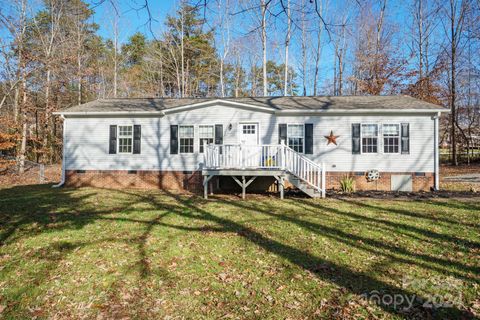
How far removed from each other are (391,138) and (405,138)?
0.57m

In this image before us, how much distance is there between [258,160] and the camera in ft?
38.7

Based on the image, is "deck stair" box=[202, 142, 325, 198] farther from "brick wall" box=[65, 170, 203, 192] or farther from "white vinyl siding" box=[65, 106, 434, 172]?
"brick wall" box=[65, 170, 203, 192]

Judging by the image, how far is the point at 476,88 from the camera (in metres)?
30.5

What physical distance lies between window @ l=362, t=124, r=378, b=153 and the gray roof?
2.88ft

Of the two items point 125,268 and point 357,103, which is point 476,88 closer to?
point 357,103

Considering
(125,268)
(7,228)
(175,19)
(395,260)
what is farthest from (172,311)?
(175,19)

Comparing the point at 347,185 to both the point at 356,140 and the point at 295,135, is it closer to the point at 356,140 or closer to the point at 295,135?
the point at 356,140

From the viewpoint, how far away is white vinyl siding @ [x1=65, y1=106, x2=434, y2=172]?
13055mm

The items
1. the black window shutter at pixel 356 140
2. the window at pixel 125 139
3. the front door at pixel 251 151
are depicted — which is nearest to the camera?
the front door at pixel 251 151

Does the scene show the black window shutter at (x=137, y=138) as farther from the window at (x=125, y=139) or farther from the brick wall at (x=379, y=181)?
the brick wall at (x=379, y=181)

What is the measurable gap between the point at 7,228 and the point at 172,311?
18.5ft

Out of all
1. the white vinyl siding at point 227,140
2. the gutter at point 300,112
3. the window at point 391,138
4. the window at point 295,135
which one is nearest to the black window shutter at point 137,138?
the white vinyl siding at point 227,140

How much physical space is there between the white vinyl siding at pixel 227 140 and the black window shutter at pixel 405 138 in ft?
0.45

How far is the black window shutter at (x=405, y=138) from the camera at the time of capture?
42.8 feet
